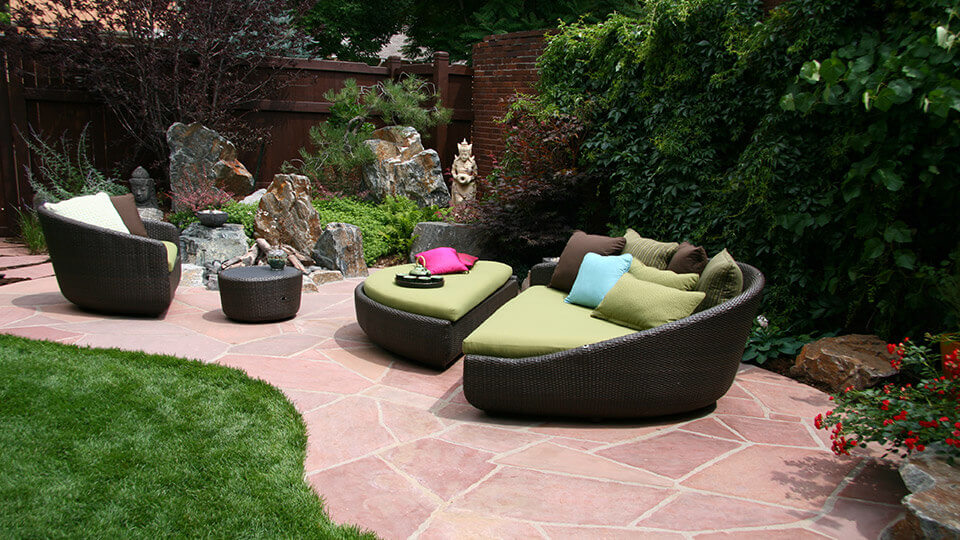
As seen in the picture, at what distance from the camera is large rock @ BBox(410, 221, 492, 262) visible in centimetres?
751

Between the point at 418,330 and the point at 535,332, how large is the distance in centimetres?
101

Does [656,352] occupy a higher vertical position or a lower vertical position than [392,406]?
higher

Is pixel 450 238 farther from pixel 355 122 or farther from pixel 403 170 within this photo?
pixel 355 122

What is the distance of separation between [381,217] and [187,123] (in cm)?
282

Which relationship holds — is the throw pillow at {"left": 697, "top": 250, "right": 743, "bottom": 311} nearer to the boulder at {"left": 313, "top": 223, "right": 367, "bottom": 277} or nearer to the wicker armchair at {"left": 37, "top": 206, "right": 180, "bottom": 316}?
the wicker armchair at {"left": 37, "top": 206, "right": 180, "bottom": 316}

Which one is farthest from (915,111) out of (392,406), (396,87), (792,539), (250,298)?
(396,87)

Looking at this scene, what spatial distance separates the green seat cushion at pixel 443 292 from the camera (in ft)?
14.4

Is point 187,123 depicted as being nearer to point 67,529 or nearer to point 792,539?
point 67,529

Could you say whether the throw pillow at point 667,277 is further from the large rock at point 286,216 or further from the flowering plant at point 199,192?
the flowering plant at point 199,192

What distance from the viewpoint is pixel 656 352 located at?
345 centimetres

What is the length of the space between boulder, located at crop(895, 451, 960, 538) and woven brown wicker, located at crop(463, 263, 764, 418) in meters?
1.06

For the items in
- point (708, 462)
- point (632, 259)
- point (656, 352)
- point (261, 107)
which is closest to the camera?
point (708, 462)

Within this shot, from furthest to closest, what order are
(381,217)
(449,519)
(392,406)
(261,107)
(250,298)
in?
(261,107) < (381,217) < (250,298) < (392,406) < (449,519)

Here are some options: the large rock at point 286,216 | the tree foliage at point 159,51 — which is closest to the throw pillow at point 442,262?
the large rock at point 286,216
